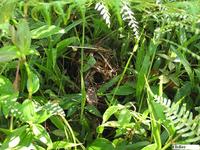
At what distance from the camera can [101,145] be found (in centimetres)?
117

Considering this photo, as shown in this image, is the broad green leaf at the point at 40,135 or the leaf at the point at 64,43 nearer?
the broad green leaf at the point at 40,135

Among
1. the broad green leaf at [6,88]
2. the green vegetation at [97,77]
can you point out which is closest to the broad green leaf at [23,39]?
the green vegetation at [97,77]

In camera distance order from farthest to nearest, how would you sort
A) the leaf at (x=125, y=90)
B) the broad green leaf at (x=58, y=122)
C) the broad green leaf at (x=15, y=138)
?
the leaf at (x=125, y=90) < the broad green leaf at (x=58, y=122) < the broad green leaf at (x=15, y=138)

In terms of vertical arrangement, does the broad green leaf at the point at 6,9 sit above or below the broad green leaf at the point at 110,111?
above

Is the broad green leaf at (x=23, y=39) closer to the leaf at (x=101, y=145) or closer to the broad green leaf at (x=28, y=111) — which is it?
the broad green leaf at (x=28, y=111)

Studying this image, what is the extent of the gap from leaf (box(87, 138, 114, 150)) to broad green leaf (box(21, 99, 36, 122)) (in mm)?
172

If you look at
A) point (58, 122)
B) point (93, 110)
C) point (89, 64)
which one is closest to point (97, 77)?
point (89, 64)

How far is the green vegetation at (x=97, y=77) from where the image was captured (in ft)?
3.62

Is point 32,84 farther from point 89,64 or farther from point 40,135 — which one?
point 89,64

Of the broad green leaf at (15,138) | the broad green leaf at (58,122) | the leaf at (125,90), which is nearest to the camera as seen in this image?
the broad green leaf at (15,138)

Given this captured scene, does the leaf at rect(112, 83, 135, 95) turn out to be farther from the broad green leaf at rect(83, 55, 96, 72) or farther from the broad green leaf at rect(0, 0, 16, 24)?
the broad green leaf at rect(0, 0, 16, 24)

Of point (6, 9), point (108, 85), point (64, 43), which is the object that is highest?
point (6, 9)

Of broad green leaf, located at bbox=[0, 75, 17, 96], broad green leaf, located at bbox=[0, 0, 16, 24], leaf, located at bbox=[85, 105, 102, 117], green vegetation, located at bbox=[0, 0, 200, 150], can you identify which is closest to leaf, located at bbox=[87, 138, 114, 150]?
green vegetation, located at bbox=[0, 0, 200, 150]

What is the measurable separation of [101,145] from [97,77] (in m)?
0.29
